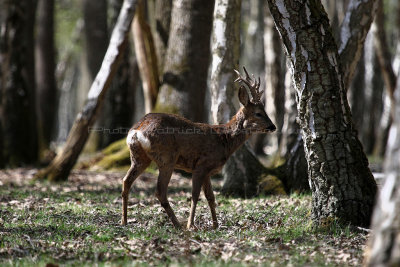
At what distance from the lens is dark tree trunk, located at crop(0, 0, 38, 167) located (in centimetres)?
1463

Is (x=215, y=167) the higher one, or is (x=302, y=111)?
(x=302, y=111)

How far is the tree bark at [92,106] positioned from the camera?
11977 mm

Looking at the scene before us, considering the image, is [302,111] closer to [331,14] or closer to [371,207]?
[371,207]

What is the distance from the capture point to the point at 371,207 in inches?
273

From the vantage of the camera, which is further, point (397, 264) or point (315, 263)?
point (315, 263)

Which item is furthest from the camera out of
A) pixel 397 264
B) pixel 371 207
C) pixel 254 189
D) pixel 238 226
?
pixel 254 189

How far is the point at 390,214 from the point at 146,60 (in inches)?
408

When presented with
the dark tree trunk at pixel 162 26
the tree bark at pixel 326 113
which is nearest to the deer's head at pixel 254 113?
the tree bark at pixel 326 113

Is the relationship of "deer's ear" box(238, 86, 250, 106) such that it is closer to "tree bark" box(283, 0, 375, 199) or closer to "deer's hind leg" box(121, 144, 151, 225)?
"deer's hind leg" box(121, 144, 151, 225)

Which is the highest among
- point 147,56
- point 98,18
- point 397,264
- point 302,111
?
point 98,18

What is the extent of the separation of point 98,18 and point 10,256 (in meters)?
15.7

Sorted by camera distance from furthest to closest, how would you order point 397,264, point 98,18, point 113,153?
point 98,18
point 113,153
point 397,264

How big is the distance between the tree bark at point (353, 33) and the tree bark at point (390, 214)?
565 cm

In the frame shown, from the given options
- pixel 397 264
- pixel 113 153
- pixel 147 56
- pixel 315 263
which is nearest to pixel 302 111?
pixel 315 263
